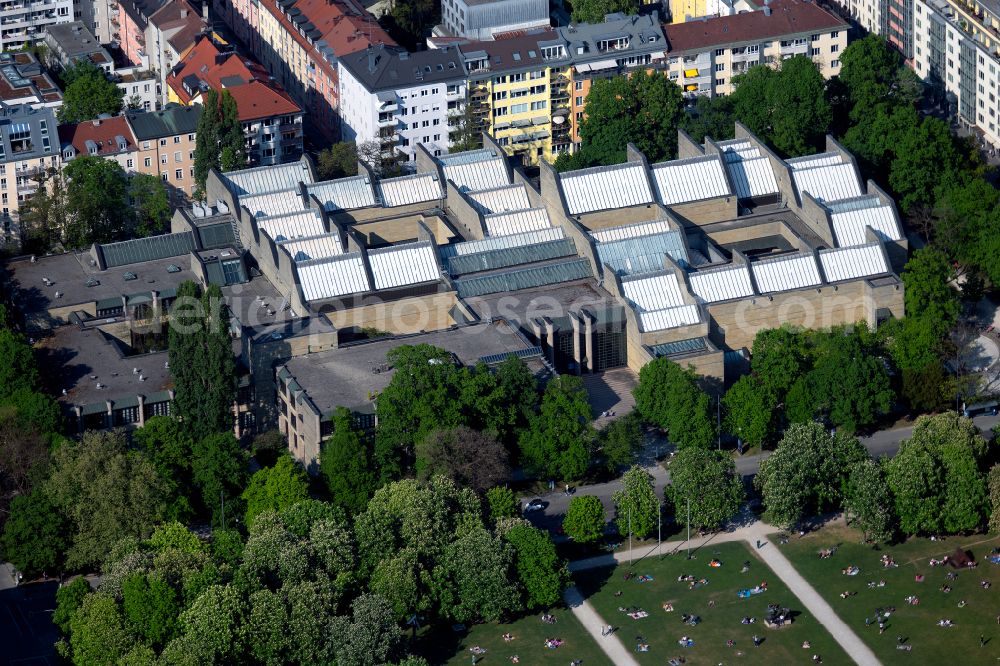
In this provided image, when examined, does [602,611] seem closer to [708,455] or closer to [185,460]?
[708,455]

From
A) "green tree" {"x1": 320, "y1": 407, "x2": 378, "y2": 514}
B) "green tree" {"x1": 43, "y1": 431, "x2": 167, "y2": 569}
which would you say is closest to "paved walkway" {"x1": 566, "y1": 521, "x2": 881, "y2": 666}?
"green tree" {"x1": 320, "y1": 407, "x2": 378, "y2": 514}

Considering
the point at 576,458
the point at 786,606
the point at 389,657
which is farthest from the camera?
the point at 576,458

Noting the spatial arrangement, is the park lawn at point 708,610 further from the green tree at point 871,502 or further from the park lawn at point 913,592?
the green tree at point 871,502

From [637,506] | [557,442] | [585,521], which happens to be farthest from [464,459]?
[637,506]

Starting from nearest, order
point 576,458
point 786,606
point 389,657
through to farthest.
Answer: point 389,657
point 786,606
point 576,458

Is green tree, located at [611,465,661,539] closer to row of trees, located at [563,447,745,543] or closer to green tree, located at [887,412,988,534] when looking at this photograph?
row of trees, located at [563,447,745,543]

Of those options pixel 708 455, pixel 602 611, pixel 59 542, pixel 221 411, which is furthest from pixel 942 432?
pixel 59 542

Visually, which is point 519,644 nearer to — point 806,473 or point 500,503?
point 500,503
